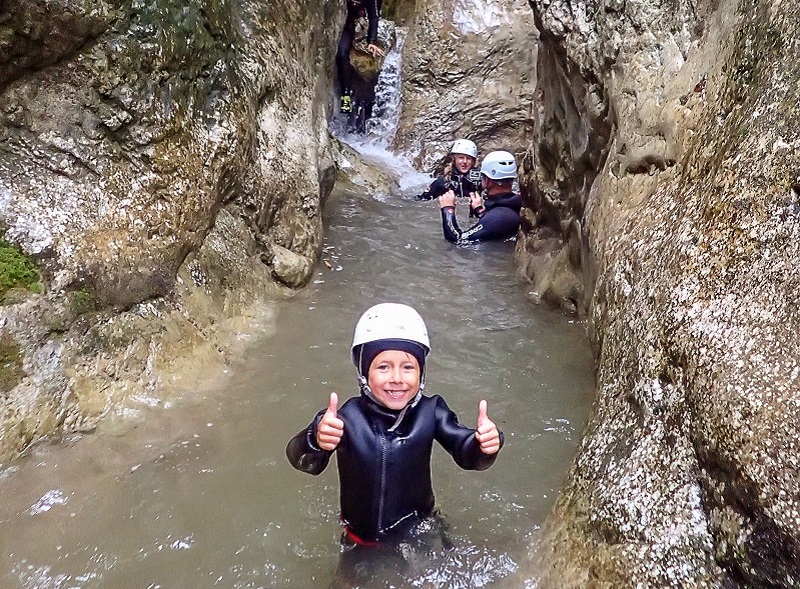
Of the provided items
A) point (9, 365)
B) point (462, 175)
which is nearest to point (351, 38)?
point (462, 175)

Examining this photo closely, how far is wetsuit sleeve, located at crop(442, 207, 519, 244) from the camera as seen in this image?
282 inches

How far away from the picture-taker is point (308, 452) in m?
2.47

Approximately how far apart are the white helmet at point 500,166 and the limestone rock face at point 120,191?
2.98 m

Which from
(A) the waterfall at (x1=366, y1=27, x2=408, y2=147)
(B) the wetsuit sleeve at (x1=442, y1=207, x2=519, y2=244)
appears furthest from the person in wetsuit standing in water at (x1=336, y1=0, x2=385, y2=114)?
(B) the wetsuit sleeve at (x1=442, y1=207, x2=519, y2=244)

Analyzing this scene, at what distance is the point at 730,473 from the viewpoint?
192 cm

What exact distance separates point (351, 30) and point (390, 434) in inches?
358

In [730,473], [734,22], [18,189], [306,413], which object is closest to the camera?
[730,473]

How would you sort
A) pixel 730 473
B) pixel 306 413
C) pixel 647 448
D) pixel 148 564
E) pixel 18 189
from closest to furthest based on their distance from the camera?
1. pixel 730 473
2. pixel 647 448
3. pixel 148 564
4. pixel 18 189
5. pixel 306 413

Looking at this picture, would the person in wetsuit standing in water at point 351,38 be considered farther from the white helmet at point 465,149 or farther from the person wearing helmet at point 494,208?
the person wearing helmet at point 494,208

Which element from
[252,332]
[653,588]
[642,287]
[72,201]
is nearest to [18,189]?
[72,201]

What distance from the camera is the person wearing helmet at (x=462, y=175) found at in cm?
858

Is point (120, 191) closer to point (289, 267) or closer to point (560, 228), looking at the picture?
point (289, 267)

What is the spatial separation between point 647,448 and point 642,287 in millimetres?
744

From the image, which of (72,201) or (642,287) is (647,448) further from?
(72,201)
